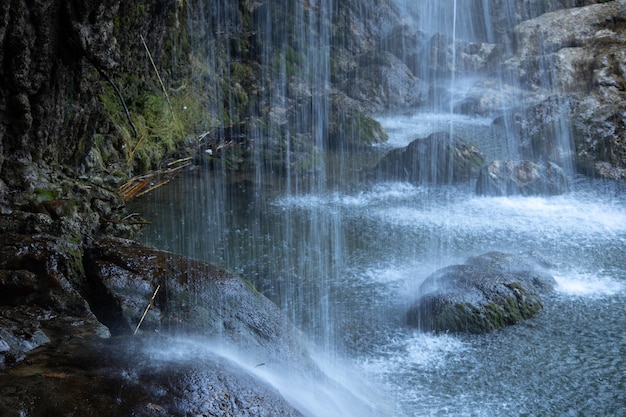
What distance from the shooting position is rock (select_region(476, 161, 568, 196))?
412 inches

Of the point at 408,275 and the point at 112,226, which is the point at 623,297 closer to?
the point at 408,275

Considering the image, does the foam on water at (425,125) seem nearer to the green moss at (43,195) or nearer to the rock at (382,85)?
A: the rock at (382,85)

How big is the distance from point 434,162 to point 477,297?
540 cm

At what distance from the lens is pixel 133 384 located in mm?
3232

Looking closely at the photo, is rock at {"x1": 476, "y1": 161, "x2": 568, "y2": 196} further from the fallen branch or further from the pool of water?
the fallen branch

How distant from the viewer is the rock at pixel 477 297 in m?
6.21

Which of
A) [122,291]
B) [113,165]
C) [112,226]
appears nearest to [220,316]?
[122,291]

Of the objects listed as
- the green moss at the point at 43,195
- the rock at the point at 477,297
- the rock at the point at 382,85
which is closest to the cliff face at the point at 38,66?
the green moss at the point at 43,195

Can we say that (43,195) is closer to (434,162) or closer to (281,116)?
(434,162)

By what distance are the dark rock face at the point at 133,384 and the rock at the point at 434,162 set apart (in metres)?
8.04

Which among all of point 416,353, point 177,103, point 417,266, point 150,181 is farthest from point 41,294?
Answer: point 177,103

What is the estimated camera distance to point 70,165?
725 centimetres

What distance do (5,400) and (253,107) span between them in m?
12.7

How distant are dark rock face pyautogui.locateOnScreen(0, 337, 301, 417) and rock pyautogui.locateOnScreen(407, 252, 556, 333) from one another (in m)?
2.88
